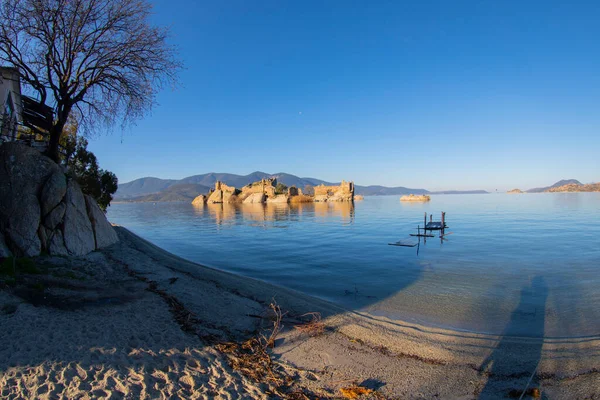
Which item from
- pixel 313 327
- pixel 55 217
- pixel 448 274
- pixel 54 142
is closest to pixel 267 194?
pixel 54 142

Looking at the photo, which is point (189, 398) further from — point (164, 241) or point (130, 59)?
point (164, 241)

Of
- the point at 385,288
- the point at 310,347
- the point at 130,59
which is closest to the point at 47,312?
the point at 310,347

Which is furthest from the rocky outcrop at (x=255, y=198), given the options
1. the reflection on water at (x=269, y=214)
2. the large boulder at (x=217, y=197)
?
the reflection on water at (x=269, y=214)

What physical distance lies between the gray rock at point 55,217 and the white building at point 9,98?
4.52m

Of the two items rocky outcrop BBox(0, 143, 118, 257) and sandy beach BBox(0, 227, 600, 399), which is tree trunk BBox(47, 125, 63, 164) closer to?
rocky outcrop BBox(0, 143, 118, 257)

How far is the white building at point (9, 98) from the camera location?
16250 mm

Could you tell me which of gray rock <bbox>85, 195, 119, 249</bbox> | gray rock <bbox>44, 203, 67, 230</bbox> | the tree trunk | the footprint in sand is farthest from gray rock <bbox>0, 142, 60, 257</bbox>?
the footprint in sand

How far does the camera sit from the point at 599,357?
7809 millimetres

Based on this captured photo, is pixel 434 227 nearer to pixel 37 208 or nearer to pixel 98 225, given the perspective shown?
pixel 98 225

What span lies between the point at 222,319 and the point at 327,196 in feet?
467

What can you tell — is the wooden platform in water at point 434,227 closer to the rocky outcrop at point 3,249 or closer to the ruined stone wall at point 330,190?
the rocky outcrop at point 3,249

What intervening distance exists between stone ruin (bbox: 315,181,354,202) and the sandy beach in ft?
434

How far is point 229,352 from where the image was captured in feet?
22.7

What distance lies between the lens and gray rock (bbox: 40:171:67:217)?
13.5m
